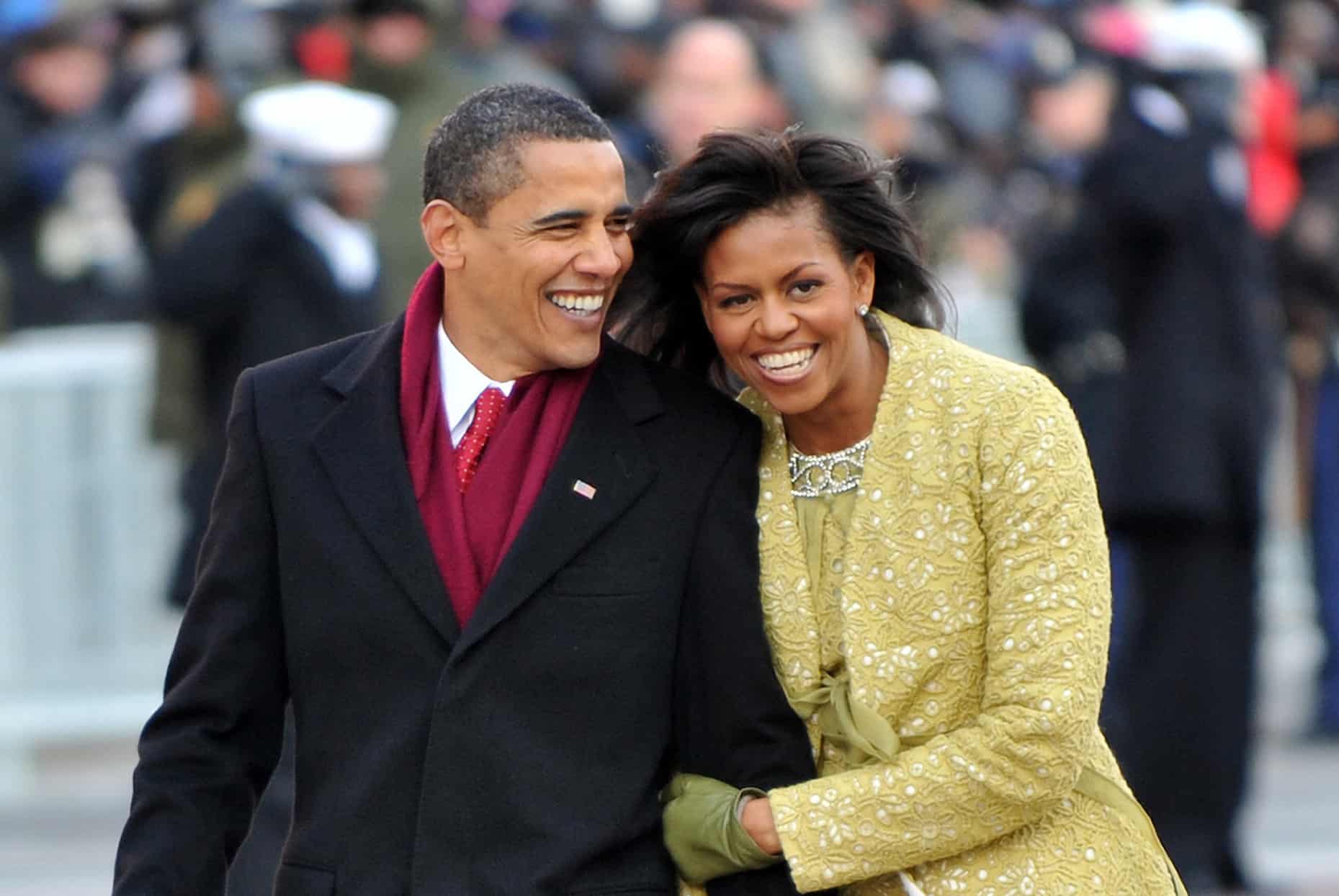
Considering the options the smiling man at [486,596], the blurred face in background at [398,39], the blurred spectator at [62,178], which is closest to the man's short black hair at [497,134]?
the smiling man at [486,596]

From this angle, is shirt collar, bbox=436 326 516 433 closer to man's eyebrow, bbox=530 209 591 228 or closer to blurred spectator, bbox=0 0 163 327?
man's eyebrow, bbox=530 209 591 228

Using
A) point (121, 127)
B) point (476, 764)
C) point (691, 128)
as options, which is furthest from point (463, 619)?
point (121, 127)

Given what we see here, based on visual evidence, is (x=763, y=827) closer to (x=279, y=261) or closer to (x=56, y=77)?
→ (x=279, y=261)

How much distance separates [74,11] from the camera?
40.1 ft

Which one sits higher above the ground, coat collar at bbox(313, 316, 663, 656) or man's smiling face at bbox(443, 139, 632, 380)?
man's smiling face at bbox(443, 139, 632, 380)

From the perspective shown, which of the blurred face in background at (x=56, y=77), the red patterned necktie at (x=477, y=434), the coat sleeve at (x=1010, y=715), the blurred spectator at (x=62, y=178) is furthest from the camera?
the blurred face in background at (x=56, y=77)

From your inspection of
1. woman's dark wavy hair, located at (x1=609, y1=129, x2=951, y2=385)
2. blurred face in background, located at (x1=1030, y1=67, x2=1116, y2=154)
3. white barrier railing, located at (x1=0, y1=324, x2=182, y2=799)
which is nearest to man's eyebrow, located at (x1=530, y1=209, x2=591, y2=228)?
woman's dark wavy hair, located at (x1=609, y1=129, x2=951, y2=385)

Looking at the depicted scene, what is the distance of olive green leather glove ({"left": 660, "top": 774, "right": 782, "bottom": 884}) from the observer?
3.68 m

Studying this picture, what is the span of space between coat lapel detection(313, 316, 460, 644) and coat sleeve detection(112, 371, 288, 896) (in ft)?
0.40

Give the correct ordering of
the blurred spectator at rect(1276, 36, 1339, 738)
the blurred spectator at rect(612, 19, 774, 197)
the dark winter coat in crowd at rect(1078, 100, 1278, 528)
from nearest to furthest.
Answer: the dark winter coat in crowd at rect(1078, 100, 1278, 528), the blurred spectator at rect(612, 19, 774, 197), the blurred spectator at rect(1276, 36, 1339, 738)

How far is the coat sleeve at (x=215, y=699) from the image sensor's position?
3807 mm

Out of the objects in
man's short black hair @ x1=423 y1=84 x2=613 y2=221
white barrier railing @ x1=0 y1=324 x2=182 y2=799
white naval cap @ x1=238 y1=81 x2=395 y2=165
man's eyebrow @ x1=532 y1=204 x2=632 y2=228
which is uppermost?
white naval cap @ x1=238 y1=81 x2=395 y2=165

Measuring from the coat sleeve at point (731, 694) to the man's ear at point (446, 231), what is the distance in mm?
536

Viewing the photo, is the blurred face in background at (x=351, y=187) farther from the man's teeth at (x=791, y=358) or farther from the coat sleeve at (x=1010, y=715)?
the coat sleeve at (x=1010, y=715)
